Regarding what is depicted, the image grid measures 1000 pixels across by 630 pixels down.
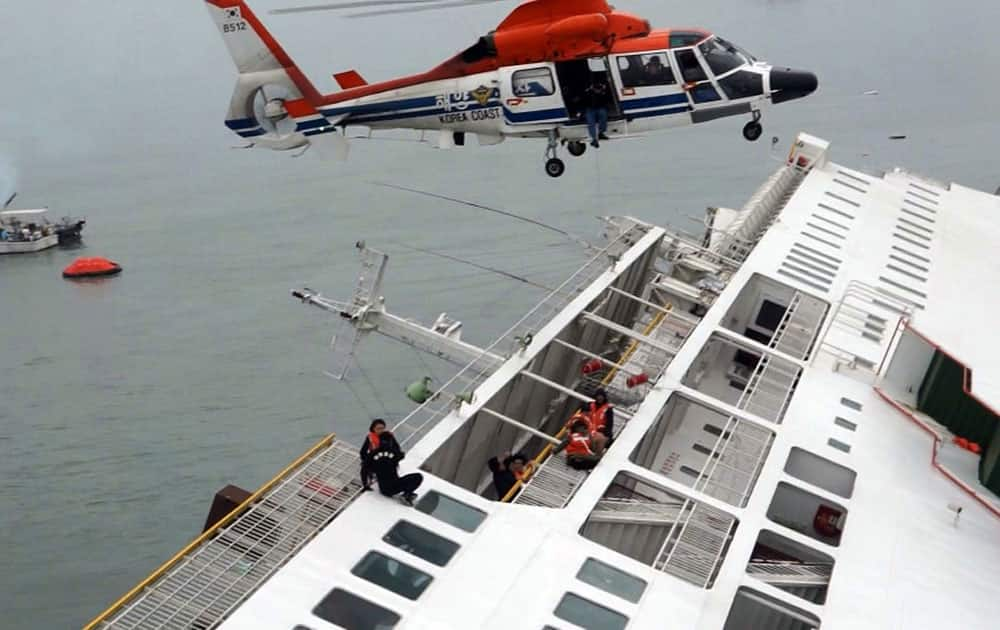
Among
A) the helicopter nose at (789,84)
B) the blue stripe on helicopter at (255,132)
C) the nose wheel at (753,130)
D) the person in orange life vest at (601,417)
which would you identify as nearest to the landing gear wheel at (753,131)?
the nose wheel at (753,130)

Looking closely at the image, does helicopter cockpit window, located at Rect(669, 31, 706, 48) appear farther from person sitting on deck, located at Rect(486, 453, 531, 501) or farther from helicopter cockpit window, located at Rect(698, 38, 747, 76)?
person sitting on deck, located at Rect(486, 453, 531, 501)

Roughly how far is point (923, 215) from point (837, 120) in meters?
26.8

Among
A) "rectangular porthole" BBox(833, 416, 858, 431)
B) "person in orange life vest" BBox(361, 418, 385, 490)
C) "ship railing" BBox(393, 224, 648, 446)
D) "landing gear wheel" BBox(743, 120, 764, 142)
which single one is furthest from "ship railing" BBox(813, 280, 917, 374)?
"person in orange life vest" BBox(361, 418, 385, 490)

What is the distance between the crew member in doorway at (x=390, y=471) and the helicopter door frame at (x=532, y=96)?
422 inches

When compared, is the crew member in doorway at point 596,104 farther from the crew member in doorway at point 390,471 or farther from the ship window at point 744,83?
the crew member in doorway at point 390,471

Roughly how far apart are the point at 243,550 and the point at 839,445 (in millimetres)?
10375

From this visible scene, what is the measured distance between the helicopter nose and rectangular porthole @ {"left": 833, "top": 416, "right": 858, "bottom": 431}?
7021 mm

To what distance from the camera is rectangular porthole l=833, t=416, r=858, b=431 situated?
19.2m

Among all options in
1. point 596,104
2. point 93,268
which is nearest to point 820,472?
point 596,104

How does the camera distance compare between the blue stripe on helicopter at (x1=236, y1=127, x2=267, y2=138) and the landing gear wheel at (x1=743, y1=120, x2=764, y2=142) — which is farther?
the blue stripe on helicopter at (x1=236, y1=127, x2=267, y2=138)

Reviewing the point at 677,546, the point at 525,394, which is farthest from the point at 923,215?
the point at 677,546

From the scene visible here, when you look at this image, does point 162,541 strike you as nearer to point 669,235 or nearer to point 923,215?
point 669,235

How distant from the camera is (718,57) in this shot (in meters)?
22.3

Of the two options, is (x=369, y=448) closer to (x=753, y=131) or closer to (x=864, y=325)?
(x=753, y=131)
